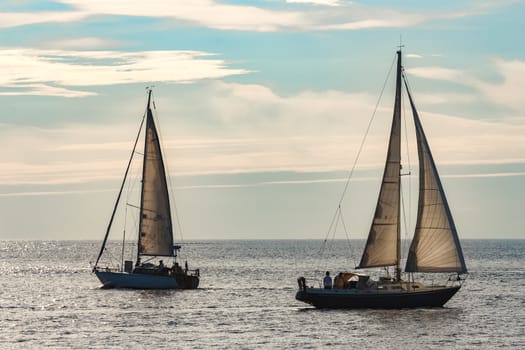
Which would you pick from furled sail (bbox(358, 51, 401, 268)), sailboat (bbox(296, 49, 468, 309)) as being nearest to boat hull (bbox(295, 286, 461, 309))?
sailboat (bbox(296, 49, 468, 309))

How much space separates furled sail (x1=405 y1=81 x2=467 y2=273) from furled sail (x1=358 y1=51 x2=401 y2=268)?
4.96ft

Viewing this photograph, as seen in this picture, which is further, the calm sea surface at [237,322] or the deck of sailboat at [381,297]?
the deck of sailboat at [381,297]

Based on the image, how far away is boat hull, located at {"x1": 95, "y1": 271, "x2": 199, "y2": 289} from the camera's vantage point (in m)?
91.5

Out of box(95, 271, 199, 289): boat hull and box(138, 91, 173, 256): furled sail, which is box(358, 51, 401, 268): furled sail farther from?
box(138, 91, 173, 256): furled sail

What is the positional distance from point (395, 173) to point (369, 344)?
50.9ft

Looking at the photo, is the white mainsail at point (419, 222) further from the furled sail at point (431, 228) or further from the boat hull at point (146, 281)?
the boat hull at point (146, 281)

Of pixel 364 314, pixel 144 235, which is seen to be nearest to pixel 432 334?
pixel 364 314

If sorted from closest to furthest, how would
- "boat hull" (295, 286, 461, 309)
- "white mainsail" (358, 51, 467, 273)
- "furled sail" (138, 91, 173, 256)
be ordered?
"white mainsail" (358, 51, 467, 273) → "boat hull" (295, 286, 461, 309) → "furled sail" (138, 91, 173, 256)

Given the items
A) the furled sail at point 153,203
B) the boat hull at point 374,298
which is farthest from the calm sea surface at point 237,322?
the furled sail at point 153,203

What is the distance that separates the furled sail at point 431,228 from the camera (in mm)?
Result: 69438

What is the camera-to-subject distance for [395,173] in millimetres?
71562

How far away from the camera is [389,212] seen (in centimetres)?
7225

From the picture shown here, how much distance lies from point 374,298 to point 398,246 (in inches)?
153

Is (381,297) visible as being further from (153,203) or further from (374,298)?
(153,203)
